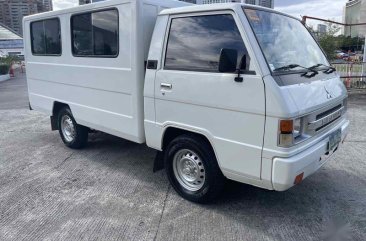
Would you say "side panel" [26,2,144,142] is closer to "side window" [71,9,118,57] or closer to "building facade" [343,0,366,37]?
"side window" [71,9,118,57]

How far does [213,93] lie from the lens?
3.43 metres

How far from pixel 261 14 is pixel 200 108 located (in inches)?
47.4

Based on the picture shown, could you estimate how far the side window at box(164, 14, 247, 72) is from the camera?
3373 millimetres

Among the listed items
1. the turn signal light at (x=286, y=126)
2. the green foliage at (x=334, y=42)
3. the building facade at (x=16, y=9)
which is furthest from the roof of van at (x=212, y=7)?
the building facade at (x=16, y=9)

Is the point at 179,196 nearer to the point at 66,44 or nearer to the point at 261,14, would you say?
the point at 261,14

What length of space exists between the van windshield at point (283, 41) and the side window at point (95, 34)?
6.44 ft

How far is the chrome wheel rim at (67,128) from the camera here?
597cm

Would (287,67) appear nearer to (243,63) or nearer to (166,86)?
(243,63)

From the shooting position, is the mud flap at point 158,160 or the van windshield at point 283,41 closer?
the van windshield at point 283,41

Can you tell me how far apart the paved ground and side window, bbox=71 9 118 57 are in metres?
1.78

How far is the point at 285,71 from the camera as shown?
10.8 feet

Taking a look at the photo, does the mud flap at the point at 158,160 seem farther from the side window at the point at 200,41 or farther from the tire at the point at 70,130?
the tire at the point at 70,130

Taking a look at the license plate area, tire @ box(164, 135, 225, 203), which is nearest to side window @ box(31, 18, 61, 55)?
tire @ box(164, 135, 225, 203)

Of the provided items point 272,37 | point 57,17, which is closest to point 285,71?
point 272,37
